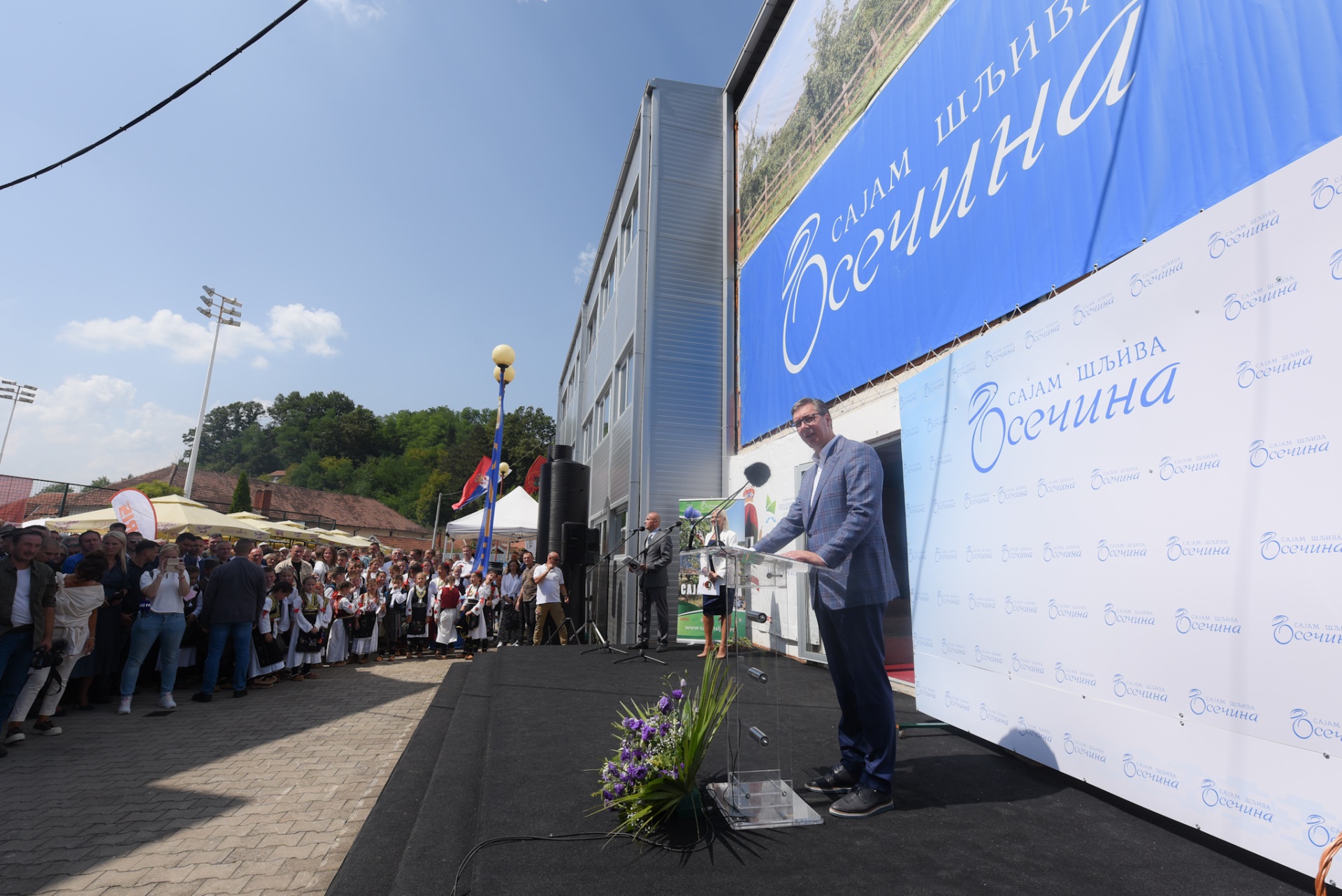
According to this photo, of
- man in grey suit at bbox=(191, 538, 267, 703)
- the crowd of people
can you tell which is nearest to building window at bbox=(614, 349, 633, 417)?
the crowd of people

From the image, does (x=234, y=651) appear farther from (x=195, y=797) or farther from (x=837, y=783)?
(x=837, y=783)

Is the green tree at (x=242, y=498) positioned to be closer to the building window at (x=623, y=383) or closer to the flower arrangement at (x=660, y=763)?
the building window at (x=623, y=383)

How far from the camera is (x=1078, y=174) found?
13.6 feet

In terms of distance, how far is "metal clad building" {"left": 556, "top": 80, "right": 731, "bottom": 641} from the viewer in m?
11.1

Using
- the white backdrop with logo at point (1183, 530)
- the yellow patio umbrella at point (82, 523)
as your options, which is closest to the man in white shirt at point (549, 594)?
the white backdrop with logo at point (1183, 530)

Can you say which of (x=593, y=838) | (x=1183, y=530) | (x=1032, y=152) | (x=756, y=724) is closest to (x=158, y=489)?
(x=593, y=838)

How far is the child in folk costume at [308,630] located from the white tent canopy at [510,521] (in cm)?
742

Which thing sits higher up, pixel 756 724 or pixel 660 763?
pixel 756 724

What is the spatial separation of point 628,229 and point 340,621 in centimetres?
1012


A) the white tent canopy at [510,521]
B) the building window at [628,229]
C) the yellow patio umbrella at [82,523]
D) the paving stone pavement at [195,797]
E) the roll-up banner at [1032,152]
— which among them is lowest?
the paving stone pavement at [195,797]

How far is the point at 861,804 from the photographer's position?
2725 mm

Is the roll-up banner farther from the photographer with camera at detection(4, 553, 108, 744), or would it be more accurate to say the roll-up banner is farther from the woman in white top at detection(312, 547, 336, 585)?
the woman in white top at detection(312, 547, 336, 585)

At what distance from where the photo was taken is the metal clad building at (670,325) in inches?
437

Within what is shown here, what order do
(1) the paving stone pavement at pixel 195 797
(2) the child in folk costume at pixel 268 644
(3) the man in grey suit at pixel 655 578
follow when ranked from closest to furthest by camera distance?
(1) the paving stone pavement at pixel 195 797 → (2) the child in folk costume at pixel 268 644 → (3) the man in grey suit at pixel 655 578
